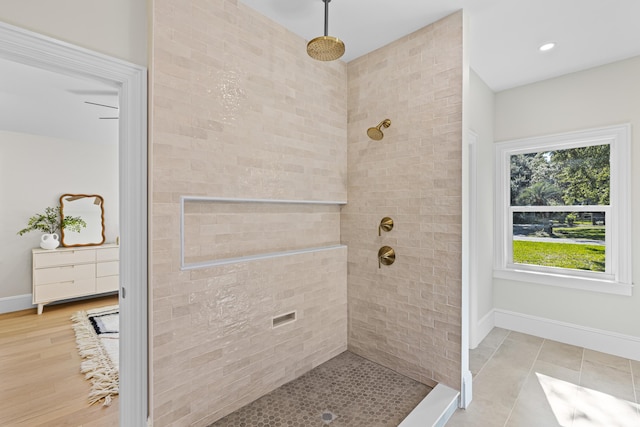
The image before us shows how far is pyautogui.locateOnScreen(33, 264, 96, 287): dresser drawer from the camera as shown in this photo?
3891 millimetres

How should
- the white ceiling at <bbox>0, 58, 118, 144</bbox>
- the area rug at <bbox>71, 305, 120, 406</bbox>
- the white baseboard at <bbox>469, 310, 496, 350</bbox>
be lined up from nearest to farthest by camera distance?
1. the area rug at <bbox>71, 305, 120, 406</bbox>
2. the white ceiling at <bbox>0, 58, 118, 144</bbox>
3. the white baseboard at <bbox>469, 310, 496, 350</bbox>

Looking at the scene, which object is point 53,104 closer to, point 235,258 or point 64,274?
point 64,274

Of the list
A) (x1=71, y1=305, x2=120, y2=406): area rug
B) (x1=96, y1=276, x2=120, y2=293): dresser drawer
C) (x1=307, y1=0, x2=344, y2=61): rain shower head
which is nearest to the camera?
(x1=307, y1=0, x2=344, y2=61): rain shower head

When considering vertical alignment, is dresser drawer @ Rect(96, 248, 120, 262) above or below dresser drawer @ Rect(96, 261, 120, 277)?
above

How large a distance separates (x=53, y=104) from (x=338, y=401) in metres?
3.89

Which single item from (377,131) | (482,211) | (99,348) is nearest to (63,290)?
(99,348)

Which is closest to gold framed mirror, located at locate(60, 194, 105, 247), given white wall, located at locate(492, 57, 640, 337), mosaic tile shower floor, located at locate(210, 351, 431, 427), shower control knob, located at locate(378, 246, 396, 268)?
mosaic tile shower floor, located at locate(210, 351, 431, 427)

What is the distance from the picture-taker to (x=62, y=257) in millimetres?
4070

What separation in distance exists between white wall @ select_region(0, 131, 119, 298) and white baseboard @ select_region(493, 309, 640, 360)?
6.04 metres

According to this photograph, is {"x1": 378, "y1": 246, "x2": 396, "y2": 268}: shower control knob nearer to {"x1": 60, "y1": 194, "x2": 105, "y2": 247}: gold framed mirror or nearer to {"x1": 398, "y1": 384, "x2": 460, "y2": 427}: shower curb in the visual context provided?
{"x1": 398, "y1": 384, "x2": 460, "y2": 427}: shower curb

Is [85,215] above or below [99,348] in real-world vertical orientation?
above

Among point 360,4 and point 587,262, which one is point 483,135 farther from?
point 360,4

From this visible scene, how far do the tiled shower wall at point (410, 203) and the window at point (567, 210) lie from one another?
5.56 ft

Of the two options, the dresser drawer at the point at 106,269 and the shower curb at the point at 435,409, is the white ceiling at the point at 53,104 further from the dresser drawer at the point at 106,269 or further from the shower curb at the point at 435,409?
the shower curb at the point at 435,409
